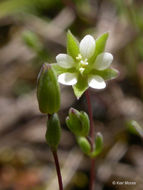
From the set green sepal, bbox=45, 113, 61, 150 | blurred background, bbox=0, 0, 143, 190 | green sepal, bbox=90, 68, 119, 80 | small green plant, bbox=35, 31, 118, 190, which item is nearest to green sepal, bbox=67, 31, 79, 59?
small green plant, bbox=35, 31, 118, 190

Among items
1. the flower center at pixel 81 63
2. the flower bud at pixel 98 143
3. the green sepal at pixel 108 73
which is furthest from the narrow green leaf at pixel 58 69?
the flower bud at pixel 98 143

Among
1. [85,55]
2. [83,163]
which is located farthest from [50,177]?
[85,55]

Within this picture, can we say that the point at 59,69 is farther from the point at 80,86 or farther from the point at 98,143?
the point at 98,143

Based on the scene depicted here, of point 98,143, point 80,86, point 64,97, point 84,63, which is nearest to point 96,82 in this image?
point 80,86

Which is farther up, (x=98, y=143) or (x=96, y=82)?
(x=96, y=82)

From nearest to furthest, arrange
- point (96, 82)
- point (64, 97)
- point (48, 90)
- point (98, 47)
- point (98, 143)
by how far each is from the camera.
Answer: point (48, 90)
point (96, 82)
point (98, 47)
point (98, 143)
point (64, 97)

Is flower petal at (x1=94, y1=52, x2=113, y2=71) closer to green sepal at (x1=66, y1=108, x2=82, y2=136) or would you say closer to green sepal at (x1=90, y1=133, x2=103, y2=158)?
green sepal at (x1=66, y1=108, x2=82, y2=136)

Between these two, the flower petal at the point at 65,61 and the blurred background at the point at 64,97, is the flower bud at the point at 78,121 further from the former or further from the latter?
the blurred background at the point at 64,97

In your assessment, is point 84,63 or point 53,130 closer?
point 53,130

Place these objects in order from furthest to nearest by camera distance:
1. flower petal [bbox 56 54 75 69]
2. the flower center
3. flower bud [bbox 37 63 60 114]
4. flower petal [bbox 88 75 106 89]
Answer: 1. the flower center
2. flower petal [bbox 56 54 75 69]
3. flower petal [bbox 88 75 106 89]
4. flower bud [bbox 37 63 60 114]
